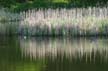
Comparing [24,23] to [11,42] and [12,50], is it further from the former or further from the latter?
[12,50]

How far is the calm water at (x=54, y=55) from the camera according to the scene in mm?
10242

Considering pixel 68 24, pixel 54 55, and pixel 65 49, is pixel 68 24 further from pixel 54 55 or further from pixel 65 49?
pixel 54 55

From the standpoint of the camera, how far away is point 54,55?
40.2ft

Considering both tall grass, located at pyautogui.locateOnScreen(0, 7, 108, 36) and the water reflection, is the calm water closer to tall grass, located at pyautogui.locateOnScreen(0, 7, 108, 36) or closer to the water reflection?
the water reflection

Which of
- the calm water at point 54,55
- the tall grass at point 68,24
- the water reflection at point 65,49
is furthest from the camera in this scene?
the tall grass at point 68,24

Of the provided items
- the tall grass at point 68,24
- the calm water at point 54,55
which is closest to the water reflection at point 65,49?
Result: the calm water at point 54,55

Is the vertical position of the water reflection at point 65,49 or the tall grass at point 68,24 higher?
the tall grass at point 68,24

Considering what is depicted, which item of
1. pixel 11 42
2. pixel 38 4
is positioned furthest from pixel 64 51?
pixel 38 4

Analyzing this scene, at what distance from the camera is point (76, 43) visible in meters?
15.2

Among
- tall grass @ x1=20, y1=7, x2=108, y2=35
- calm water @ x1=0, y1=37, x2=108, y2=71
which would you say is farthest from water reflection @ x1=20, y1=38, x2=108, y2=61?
tall grass @ x1=20, y1=7, x2=108, y2=35

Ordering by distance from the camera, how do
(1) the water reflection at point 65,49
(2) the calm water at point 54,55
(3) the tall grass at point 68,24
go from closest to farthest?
1. (2) the calm water at point 54,55
2. (1) the water reflection at point 65,49
3. (3) the tall grass at point 68,24

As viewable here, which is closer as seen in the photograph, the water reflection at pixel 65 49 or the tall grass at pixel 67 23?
the water reflection at pixel 65 49

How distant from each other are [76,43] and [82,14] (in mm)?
4939

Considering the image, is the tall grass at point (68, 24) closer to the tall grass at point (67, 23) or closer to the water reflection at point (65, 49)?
the tall grass at point (67, 23)
